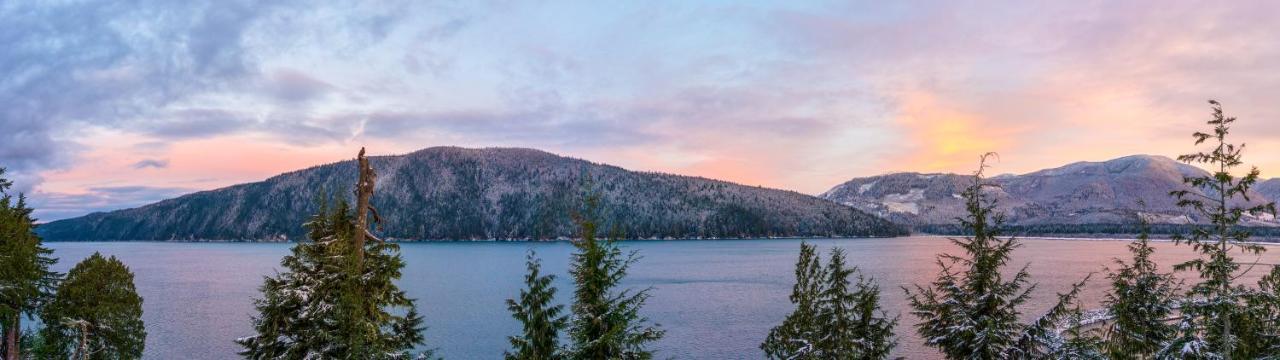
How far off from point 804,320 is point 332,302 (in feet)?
47.8

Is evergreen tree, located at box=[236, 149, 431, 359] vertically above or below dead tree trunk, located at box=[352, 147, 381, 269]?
below

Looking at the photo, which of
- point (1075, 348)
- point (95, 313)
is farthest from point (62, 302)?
point (1075, 348)

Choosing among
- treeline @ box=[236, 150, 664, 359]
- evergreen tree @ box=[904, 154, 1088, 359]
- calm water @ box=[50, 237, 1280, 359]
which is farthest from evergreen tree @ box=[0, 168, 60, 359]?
evergreen tree @ box=[904, 154, 1088, 359]

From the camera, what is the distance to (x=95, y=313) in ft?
123

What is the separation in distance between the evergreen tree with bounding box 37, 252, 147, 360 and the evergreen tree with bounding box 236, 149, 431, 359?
22.3 meters

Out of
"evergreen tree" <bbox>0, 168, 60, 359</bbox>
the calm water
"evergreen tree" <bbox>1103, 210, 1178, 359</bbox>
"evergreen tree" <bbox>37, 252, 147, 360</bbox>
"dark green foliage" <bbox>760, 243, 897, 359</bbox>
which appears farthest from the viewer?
the calm water

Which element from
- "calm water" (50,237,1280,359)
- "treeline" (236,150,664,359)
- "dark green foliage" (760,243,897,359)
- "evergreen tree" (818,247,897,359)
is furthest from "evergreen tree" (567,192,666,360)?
"calm water" (50,237,1280,359)

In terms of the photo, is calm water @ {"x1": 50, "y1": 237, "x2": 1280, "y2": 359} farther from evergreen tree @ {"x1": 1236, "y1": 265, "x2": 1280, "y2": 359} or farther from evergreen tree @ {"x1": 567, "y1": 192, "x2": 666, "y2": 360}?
evergreen tree @ {"x1": 1236, "y1": 265, "x2": 1280, "y2": 359}

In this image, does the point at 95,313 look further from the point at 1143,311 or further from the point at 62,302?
the point at 1143,311

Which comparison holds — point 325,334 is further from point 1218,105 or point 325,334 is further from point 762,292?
point 762,292

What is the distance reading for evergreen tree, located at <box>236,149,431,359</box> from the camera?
1861cm

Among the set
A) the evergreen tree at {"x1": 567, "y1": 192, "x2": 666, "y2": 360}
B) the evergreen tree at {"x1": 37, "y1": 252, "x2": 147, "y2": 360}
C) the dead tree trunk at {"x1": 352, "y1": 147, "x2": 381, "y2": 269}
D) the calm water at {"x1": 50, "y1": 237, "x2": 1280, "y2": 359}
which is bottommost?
the calm water at {"x1": 50, "y1": 237, "x2": 1280, "y2": 359}

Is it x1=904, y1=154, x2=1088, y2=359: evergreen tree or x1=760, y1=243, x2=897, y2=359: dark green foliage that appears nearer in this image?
x1=904, y1=154, x2=1088, y2=359: evergreen tree

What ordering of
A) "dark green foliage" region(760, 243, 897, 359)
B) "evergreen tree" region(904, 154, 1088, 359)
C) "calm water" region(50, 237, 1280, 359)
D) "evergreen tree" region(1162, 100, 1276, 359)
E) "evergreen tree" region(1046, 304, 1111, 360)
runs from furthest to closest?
"calm water" region(50, 237, 1280, 359), "dark green foliage" region(760, 243, 897, 359), "evergreen tree" region(1046, 304, 1111, 360), "evergreen tree" region(904, 154, 1088, 359), "evergreen tree" region(1162, 100, 1276, 359)
